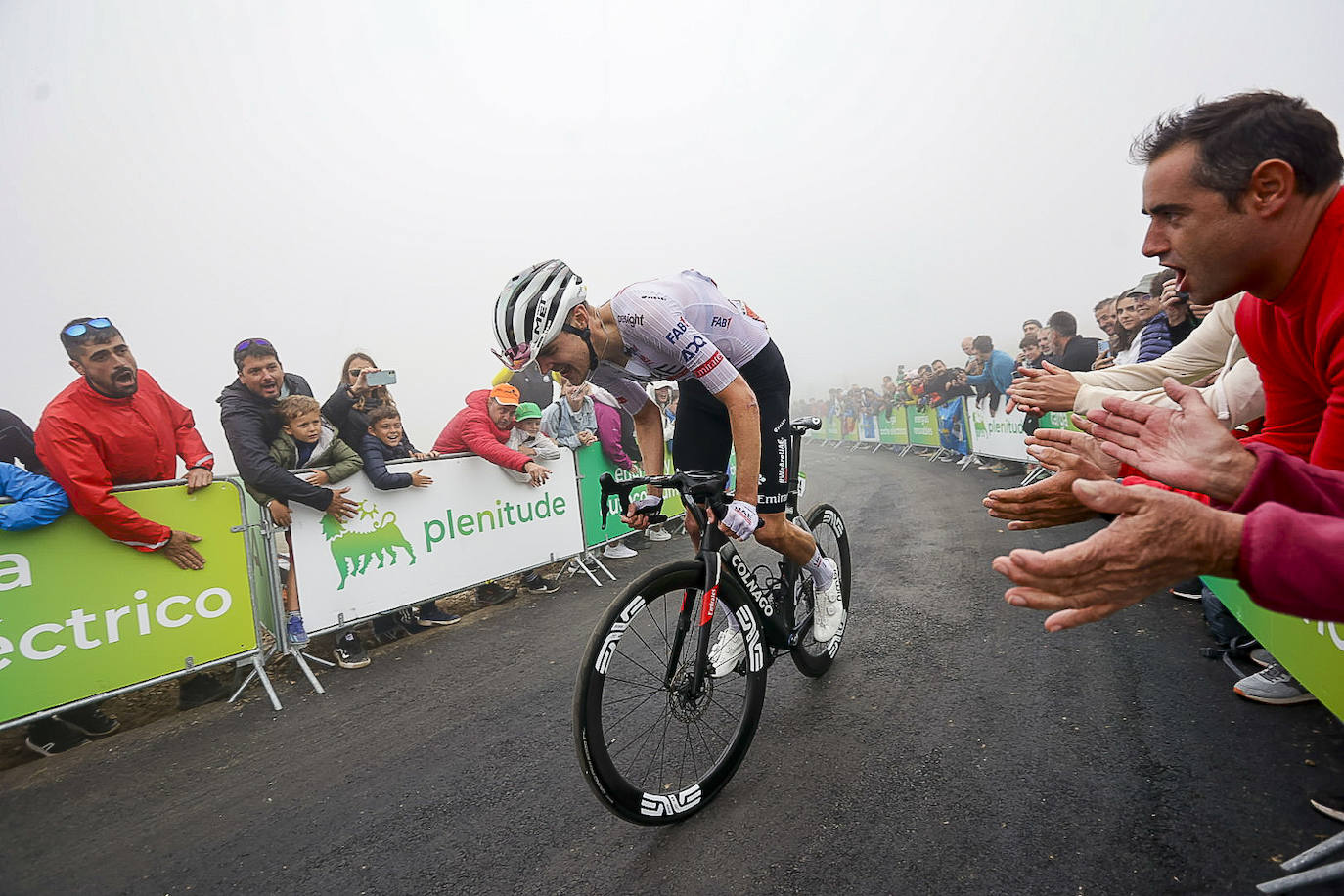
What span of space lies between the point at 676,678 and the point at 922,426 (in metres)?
16.8

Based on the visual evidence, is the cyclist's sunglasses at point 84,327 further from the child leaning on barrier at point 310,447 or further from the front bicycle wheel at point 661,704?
the front bicycle wheel at point 661,704

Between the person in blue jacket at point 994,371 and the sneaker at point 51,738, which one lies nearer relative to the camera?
the sneaker at point 51,738

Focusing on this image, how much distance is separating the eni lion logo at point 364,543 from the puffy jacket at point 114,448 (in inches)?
38.4

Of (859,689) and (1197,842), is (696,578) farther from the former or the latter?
(1197,842)

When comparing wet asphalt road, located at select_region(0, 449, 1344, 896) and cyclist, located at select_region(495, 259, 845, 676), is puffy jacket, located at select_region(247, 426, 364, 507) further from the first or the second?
cyclist, located at select_region(495, 259, 845, 676)

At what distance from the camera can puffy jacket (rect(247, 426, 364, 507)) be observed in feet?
16.9

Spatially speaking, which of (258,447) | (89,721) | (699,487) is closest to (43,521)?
(89,721)

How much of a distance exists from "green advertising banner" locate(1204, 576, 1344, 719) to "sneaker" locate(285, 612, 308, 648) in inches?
207

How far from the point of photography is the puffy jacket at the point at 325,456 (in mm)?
5145

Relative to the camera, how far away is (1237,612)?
106 inches

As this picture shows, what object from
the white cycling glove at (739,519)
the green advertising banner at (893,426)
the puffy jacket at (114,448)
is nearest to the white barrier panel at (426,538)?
the puffy jacket at (114,448)

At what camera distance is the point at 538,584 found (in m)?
6.82

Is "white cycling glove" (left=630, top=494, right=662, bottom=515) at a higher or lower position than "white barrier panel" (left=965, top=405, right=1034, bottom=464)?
higher

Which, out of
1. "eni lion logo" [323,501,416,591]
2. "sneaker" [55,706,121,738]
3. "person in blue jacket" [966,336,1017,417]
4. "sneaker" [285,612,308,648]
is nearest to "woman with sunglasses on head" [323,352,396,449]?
"eni lion logo" [323,501,416,591]
